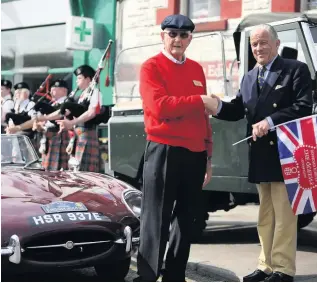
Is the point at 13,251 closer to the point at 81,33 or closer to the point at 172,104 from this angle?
the point at 172,104

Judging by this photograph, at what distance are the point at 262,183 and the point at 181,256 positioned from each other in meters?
0.84

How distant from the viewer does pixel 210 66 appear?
23.4 feet

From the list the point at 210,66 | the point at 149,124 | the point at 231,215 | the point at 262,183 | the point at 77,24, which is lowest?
the point at 231,215

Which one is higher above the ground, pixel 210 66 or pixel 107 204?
pixel 210 66

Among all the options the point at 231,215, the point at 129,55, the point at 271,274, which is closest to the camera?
the point at 271,274

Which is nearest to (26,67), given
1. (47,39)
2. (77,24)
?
(47,39)

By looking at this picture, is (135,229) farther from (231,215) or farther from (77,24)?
(77,24)

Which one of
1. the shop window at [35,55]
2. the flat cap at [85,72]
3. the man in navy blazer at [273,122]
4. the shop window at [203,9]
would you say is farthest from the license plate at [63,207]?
the shop window at [35,55]

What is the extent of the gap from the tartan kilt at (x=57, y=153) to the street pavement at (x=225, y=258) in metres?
1.87

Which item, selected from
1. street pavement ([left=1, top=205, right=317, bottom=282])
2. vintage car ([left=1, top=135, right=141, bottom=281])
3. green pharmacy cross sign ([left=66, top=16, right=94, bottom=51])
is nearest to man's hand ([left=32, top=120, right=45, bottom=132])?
street pavement ([left=1, top=205, right=317, bottom=282])

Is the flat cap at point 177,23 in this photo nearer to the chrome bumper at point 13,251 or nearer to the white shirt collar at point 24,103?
the chrome bumper at point 13,251

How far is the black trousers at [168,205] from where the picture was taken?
4.55 meters

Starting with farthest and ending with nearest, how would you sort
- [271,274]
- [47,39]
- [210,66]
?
1. [47,39]
2. [210,66]
3. [271,274]

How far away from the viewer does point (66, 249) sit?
471 cm
